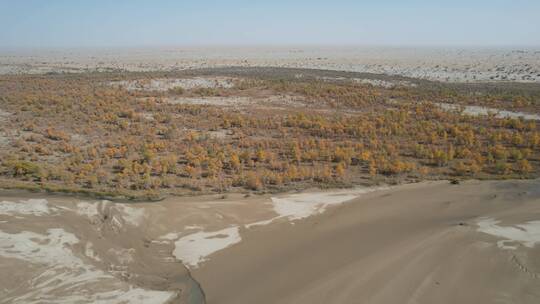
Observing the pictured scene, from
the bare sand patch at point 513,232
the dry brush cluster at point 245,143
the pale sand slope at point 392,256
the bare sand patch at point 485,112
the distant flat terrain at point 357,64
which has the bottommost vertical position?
the pale sand slope at point 392,256

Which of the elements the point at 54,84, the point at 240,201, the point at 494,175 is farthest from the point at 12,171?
the point at 54,84

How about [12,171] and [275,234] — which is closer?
[275,234]

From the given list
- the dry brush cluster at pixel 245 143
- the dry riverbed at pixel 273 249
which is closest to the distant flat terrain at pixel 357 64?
the dry brush cluster at pixel 245 143

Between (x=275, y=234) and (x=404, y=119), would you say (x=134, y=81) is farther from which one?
(x=275, y=234)

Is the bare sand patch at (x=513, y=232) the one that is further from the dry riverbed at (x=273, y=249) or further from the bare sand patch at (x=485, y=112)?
the bare sand patch at (x=485, y=112)

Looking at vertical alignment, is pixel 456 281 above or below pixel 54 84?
below

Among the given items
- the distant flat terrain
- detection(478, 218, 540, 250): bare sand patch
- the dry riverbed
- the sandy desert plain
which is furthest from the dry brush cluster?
the distant flat terrain

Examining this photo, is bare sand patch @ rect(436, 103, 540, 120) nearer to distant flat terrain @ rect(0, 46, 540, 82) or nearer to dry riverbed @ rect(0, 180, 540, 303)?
dry riverbed @ rect(0, 180, 540, 303)
